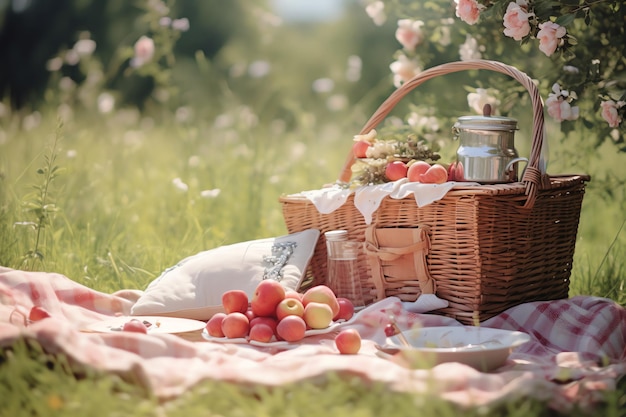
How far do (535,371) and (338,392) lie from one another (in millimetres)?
665

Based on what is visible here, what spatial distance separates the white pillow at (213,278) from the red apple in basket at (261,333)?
19.2 inches

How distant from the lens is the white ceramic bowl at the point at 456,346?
2.26m

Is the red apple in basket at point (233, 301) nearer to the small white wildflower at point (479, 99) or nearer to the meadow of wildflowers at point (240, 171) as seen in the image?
the meadow of wildflowers at point (240, 171)

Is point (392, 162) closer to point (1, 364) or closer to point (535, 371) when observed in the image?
point (535, 371)

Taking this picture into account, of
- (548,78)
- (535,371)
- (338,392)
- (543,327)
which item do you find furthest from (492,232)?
(548,78)

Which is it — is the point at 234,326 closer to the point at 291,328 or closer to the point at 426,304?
the point at 291,328

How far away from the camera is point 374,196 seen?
299 centimetres

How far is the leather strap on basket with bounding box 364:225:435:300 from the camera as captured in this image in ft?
9.57

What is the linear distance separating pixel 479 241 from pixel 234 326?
88 cm

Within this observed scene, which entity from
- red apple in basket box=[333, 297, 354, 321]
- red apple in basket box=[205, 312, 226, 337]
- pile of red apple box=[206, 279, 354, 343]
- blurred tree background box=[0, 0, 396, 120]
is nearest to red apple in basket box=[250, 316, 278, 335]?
pile of red apple box=[206, 279, 354, 343]

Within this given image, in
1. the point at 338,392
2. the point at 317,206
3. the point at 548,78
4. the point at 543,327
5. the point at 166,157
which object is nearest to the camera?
the point at 338,392

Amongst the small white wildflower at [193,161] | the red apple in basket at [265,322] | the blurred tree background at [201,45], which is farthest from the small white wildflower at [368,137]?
the blurred tree background at [201,45]

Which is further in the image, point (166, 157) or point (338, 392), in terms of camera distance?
point (166, 157)

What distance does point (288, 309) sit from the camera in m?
2.65
